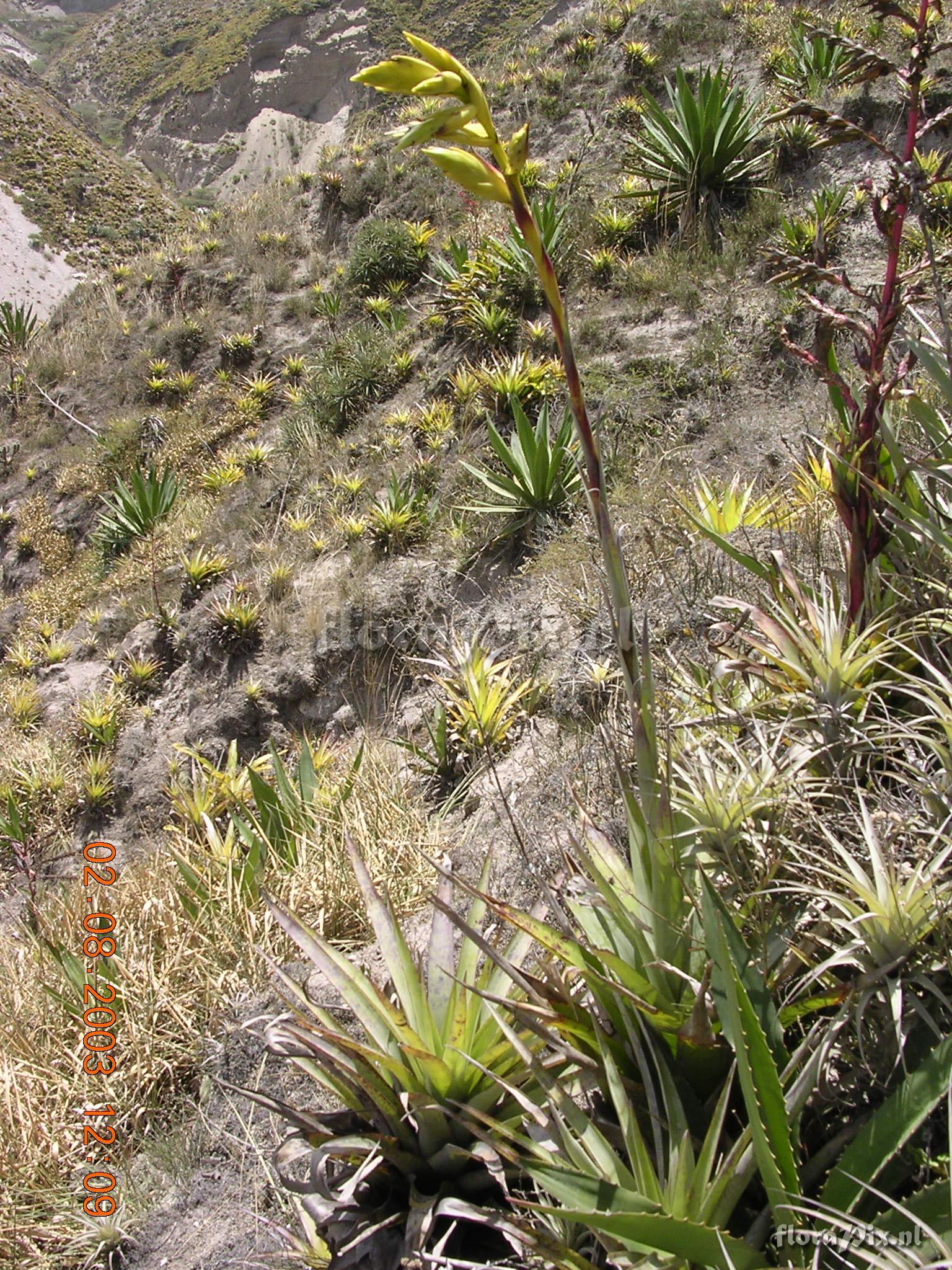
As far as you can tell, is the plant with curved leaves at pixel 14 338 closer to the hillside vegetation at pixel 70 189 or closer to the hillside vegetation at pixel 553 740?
the hillside vegetation at pixel 553 740

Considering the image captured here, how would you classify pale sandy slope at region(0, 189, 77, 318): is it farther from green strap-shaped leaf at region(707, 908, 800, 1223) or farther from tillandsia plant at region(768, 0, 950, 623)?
green strap-shaped leaf at region(707, 908, 800, 1223)

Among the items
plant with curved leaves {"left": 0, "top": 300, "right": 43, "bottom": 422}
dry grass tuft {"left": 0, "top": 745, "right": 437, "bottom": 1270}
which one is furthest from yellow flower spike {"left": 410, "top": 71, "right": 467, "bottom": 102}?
plant with curved leaves {"left": 0, "top": 300, "right": 43, "bottom": 422}

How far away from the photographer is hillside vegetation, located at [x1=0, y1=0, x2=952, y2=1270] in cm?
132

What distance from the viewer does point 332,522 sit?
273 inches

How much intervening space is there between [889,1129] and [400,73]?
1632mm

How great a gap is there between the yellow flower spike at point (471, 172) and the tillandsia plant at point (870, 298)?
0.91m

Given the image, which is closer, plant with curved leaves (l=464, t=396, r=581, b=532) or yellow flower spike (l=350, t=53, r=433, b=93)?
yellow flower spike (l=350, t=53, r=433, b=93)

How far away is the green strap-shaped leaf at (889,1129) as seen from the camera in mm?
1120

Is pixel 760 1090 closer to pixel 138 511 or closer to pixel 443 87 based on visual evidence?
pixel 443 87

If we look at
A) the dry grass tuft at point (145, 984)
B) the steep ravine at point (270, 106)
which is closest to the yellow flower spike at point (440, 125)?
the dry grass tuft at point (145, 984)

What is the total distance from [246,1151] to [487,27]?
48.0 m

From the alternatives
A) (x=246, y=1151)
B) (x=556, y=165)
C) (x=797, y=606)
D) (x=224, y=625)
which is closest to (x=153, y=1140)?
(x=246, y=1151)

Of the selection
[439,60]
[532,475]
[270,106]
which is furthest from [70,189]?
[439,60]

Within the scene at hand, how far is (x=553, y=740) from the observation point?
369cm
